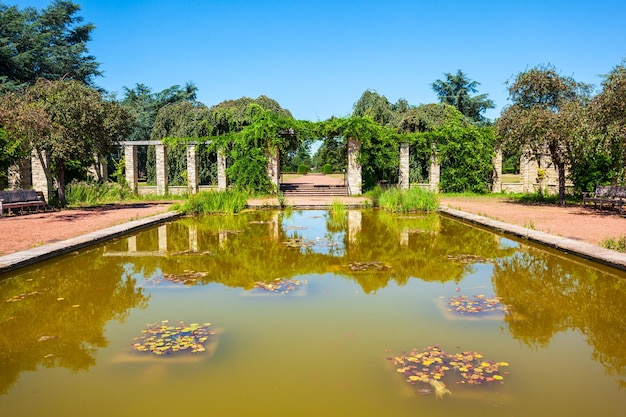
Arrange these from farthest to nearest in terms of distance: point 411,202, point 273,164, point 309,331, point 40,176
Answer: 1. point 273,164
2. point 40,176
3. point 411,202
4. point 309,331

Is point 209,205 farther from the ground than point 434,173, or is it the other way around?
point 434,173

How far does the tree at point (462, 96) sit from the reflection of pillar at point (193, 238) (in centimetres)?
3097

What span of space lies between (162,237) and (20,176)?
39.3ft

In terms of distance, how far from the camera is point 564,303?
5289mm

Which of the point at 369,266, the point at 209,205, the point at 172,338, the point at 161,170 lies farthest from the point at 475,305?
the point at 161,170

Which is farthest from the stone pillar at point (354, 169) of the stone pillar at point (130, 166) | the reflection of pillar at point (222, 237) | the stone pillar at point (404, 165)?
the reflection of pillar at point (222, 237)

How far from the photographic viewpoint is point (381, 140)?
22.7m

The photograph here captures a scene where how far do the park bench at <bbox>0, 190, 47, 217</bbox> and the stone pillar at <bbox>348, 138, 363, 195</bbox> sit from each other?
13.3 meters

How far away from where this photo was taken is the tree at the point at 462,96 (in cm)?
3772

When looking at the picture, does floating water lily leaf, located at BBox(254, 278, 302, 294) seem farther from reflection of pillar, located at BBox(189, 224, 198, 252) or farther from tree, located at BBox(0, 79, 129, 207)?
tree, located at BBox(0, 79, 129, 207)

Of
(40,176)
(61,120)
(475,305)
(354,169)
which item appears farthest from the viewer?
(354,169)

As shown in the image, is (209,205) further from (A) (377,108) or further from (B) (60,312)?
(A) (377,108)

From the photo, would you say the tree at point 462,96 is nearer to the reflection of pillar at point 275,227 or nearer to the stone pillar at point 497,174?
the stone pillar at point 497,174

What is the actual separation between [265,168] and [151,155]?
33.2ft
